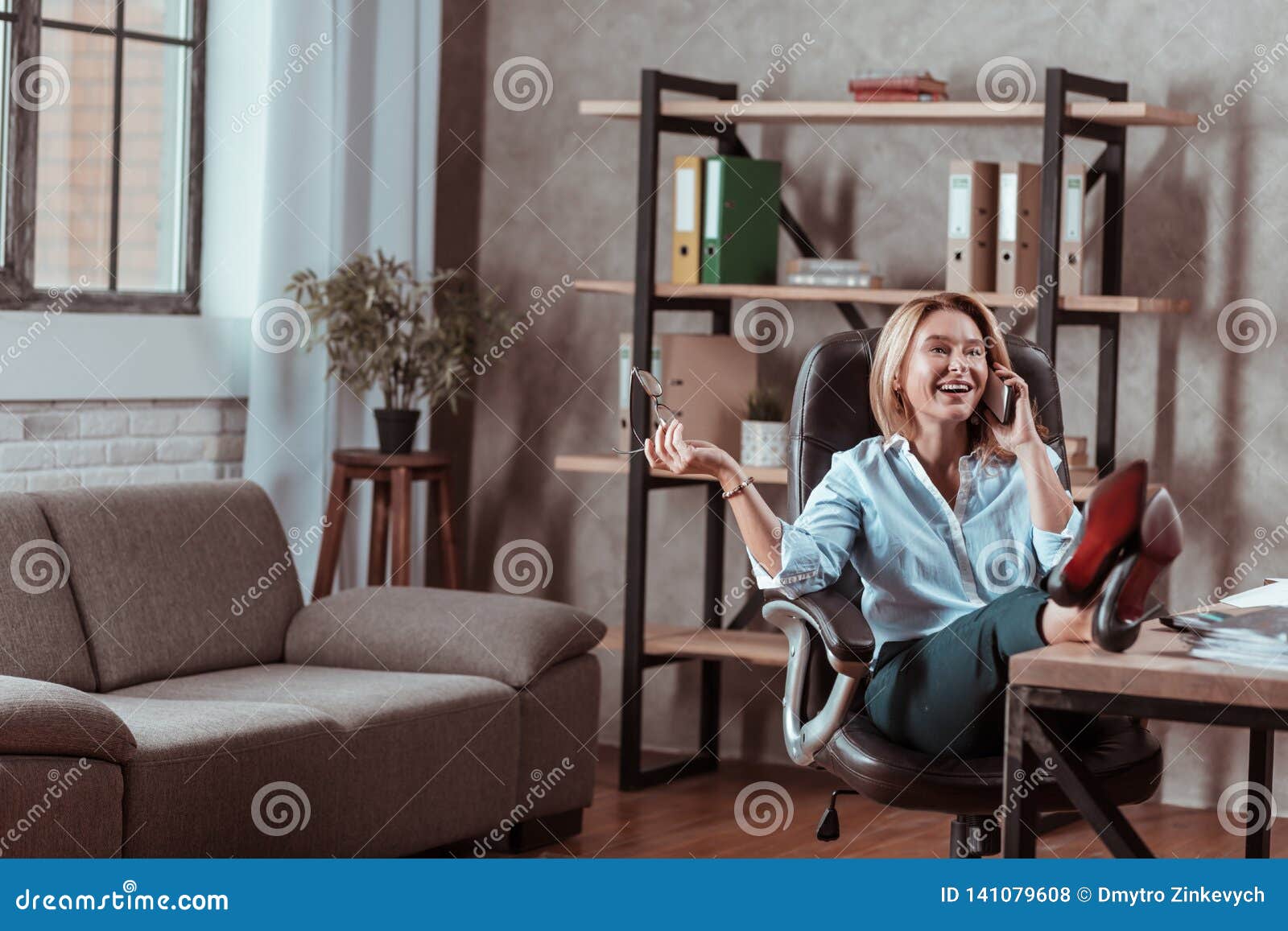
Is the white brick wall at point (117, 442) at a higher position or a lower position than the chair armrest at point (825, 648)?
higher

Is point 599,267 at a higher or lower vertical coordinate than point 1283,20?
lower

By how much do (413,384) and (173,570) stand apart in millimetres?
1101

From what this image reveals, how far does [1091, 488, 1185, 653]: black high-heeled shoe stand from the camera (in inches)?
69.9

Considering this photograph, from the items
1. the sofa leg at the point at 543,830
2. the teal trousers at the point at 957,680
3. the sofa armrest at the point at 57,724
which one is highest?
the teal trousers at the point at 957,680

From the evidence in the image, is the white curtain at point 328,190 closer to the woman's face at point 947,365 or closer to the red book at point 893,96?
the red book at point 893,96

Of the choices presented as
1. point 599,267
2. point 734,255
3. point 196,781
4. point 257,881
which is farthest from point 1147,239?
point 257,881

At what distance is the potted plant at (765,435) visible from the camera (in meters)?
4.25

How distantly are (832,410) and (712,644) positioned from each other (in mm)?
1497

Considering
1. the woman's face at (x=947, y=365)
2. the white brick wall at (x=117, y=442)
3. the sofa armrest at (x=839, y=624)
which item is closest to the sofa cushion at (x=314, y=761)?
the white brick wall at (x=117, y=442)

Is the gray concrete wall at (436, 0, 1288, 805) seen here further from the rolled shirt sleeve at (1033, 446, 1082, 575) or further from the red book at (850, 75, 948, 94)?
the rolled shirt sleeve at (1033, 446, 1082, 575)

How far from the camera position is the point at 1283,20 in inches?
160

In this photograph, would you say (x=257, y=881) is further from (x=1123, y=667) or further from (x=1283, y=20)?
(x=1283, y=20)

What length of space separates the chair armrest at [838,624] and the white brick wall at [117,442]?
181 centimetres

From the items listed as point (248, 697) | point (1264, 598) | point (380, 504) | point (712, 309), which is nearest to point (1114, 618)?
point (1264, 598)
